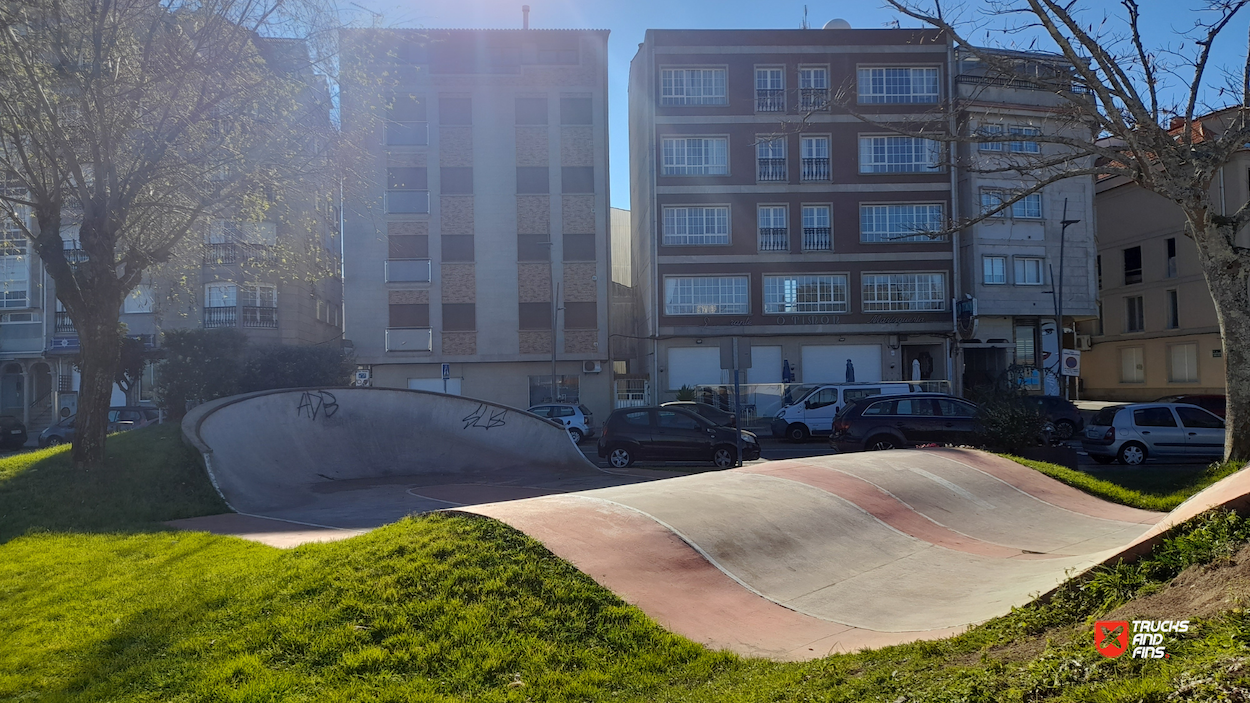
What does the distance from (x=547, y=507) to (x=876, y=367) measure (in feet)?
104

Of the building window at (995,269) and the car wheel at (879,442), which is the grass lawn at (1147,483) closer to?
the car wheel at (879,442)

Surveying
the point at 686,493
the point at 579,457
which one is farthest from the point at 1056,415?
the point at 686,493

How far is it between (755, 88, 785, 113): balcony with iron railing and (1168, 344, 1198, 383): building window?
2525cm

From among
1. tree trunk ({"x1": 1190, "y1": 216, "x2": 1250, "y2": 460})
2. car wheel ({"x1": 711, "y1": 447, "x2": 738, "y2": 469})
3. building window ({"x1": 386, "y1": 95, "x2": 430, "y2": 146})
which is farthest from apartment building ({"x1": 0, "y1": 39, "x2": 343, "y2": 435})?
tree trunk ({"x1": 1190, "y1": 216, "x2": 1250, "y2": 460})

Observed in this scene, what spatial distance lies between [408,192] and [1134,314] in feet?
131

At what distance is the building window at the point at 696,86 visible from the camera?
1439 inches

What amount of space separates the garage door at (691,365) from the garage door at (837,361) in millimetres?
4144

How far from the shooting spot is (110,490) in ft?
41.6

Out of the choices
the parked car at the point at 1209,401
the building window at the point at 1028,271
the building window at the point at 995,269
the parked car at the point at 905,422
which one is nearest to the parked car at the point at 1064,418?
the parked car at the point at 1209,401

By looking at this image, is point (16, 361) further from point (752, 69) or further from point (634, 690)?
point (634, 690)

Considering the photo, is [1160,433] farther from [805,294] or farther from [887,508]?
[805,294]

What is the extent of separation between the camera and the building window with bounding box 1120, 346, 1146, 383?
45375mm

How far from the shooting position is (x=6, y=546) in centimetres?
915

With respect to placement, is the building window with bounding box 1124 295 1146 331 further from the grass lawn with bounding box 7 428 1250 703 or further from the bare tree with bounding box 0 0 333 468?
the grass lawn with bounding box 7 428 1250 703
